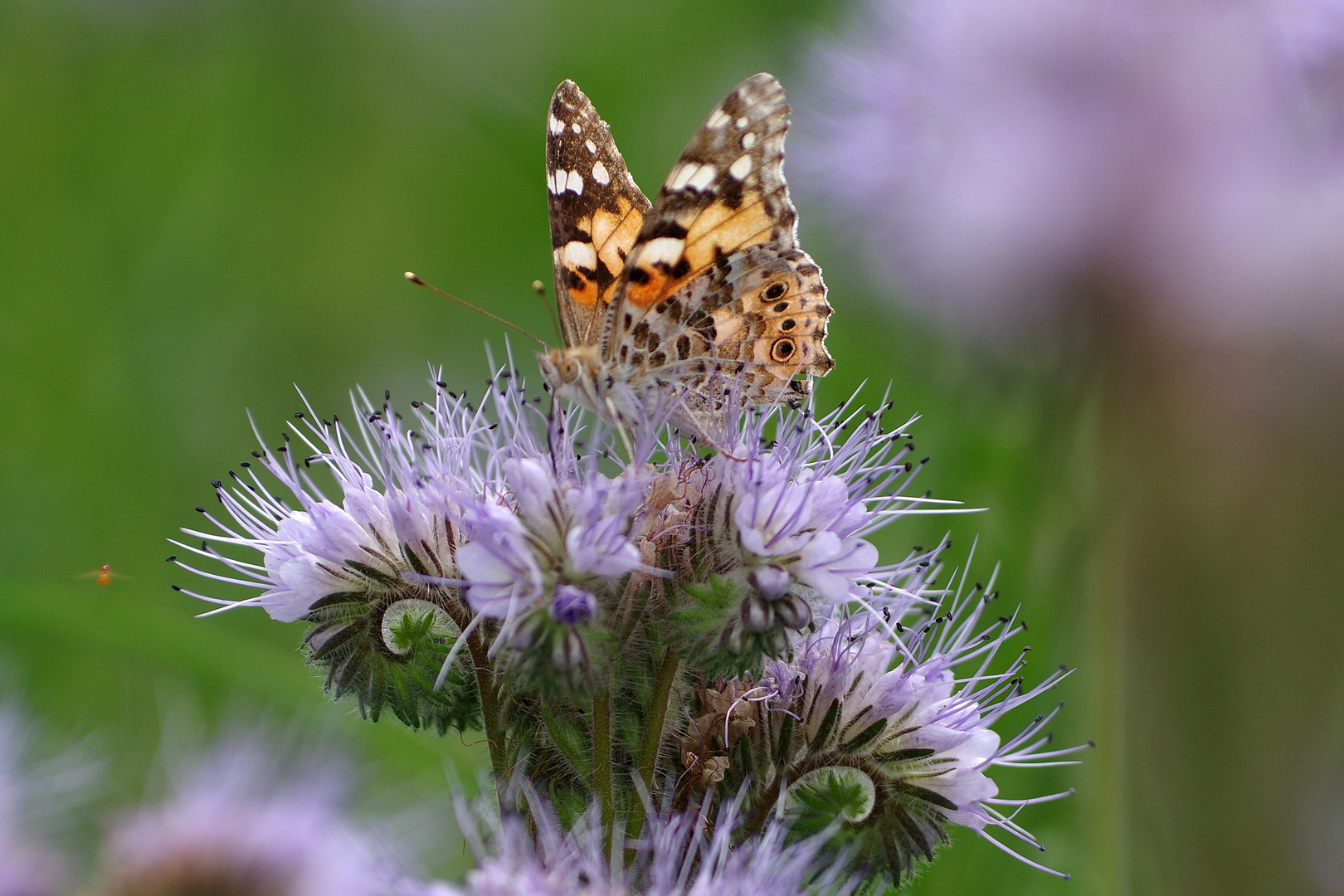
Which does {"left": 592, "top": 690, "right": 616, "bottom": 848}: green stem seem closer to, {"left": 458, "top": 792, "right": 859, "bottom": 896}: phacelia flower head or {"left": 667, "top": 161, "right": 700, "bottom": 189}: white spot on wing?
{"left": 458, "top": 792, "right": 859, "bottom": 896}: phacelia flower head

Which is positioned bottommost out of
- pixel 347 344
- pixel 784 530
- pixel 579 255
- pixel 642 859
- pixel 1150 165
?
pixel 642 859

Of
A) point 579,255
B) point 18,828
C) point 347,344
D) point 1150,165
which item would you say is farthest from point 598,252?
point 347,344

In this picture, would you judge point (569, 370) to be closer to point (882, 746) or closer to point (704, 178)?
point (704, 178)

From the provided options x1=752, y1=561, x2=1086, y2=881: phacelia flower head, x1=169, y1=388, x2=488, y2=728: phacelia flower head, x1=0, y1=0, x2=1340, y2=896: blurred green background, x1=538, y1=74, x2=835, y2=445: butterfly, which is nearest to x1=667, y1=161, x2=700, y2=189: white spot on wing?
x1=538, y1=74, x2=835, y2=445: butterfly

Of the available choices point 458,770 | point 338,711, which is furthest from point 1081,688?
point 338,711

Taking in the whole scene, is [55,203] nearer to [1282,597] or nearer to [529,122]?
[529,122]
